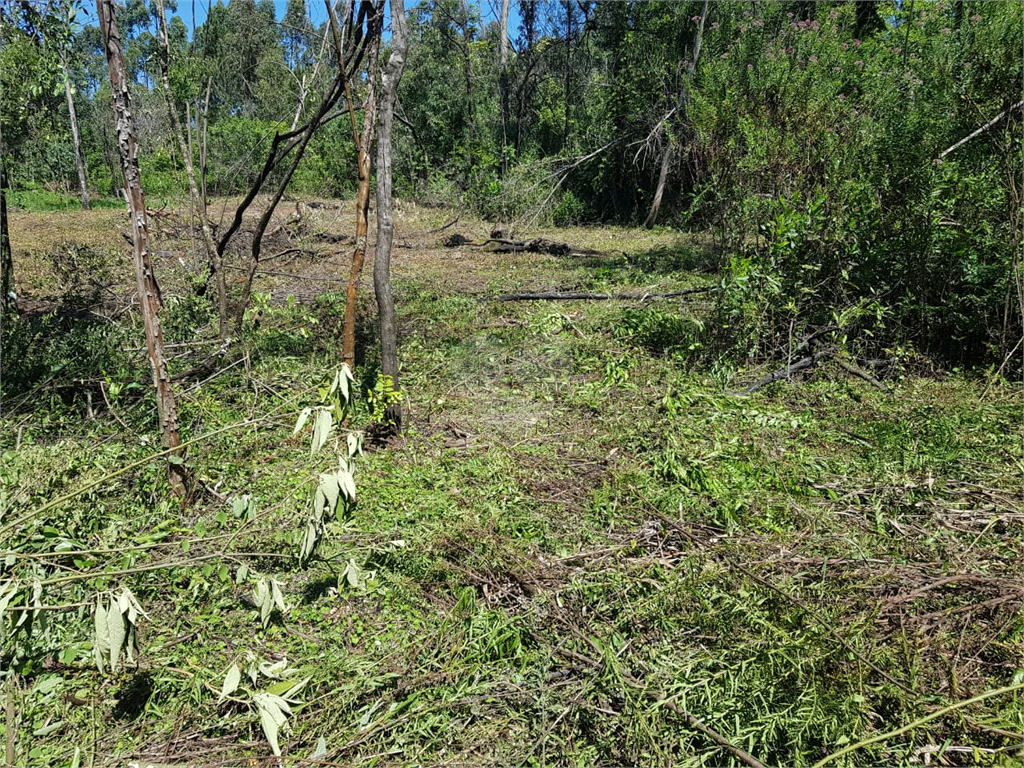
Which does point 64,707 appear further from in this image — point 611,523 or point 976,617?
point 976,617

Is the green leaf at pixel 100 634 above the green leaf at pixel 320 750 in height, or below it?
above

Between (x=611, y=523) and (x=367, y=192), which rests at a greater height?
(x=367, y=192)

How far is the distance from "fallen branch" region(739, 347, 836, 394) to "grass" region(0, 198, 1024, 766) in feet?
0.39

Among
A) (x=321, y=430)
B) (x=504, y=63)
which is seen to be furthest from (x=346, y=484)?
(x=504, y=63)

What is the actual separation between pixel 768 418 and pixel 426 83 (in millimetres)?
17418

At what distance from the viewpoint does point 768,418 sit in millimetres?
4301

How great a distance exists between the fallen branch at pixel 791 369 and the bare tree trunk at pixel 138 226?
3637mm

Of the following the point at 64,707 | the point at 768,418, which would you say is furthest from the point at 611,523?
the point at 64,707

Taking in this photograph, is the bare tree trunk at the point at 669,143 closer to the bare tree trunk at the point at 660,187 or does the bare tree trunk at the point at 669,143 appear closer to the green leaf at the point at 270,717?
the bare tree trunk at the point at 660,187

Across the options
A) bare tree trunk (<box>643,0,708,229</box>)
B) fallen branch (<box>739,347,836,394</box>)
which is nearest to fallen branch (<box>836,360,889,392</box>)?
fallen branch (<box>739,347,836,394</box>)

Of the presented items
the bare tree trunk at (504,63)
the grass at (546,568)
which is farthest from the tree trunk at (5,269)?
the bare tree trunk at (504,63)

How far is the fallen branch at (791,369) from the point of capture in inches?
190

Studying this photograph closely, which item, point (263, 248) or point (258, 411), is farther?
point (263, 248)

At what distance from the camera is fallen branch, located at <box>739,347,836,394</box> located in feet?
15.9
